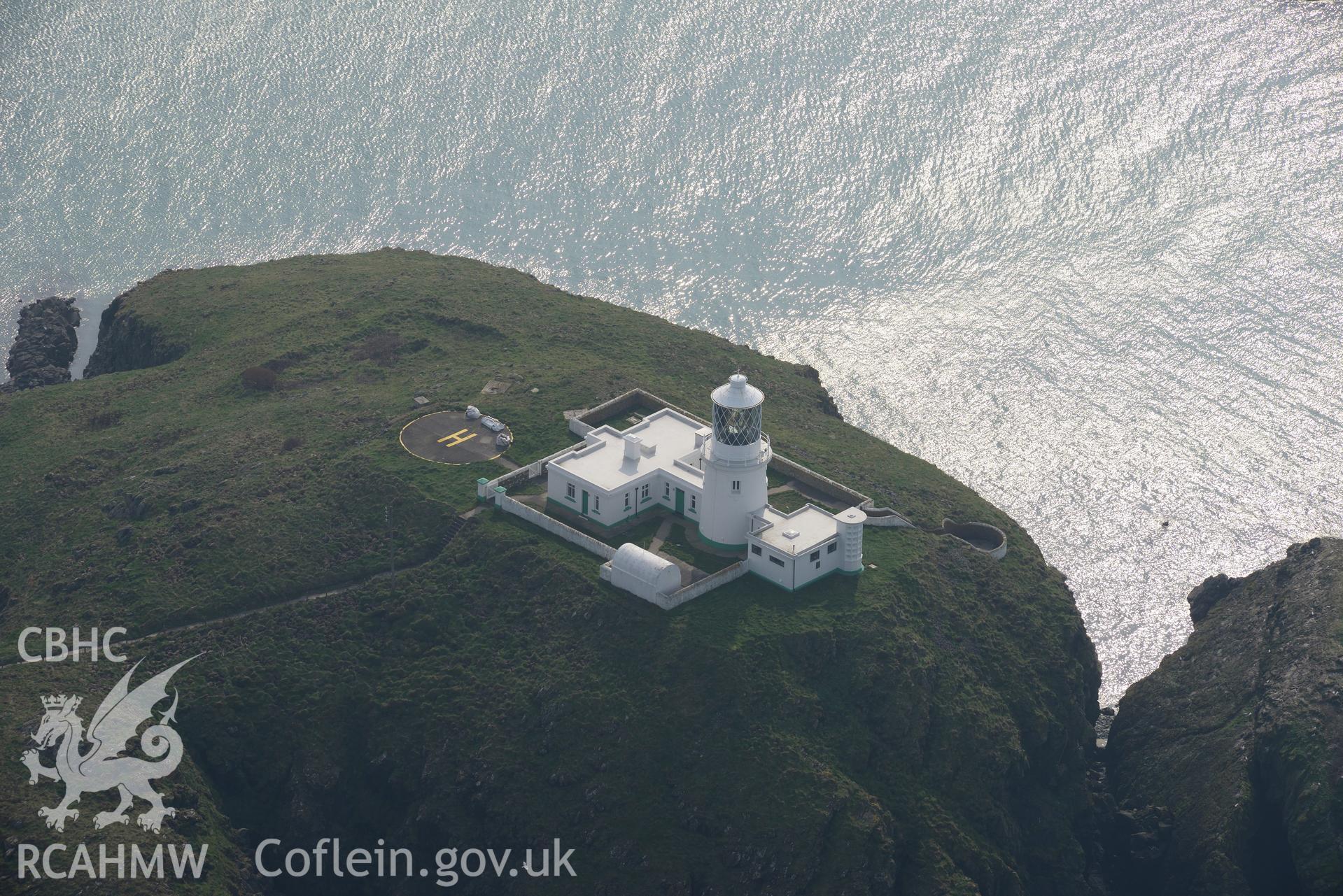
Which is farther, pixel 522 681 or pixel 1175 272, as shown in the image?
pixel 1175 272

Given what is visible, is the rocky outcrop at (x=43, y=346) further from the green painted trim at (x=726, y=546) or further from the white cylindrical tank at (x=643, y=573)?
the green painted trim at (x=726, y=546)

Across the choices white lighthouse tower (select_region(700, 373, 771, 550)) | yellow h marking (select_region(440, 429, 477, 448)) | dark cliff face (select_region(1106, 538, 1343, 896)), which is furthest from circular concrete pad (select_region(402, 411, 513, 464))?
dark cliff face (select_region(1106, 538, 1343, 896))

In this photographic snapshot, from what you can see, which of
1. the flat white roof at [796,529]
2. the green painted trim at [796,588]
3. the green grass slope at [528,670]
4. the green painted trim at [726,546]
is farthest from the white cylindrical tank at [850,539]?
the green painted trim at [726,546]

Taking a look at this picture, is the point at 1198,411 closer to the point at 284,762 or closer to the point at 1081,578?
the point at 1081,578

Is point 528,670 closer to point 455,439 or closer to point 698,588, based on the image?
point 698,588

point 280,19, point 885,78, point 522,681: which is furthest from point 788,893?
point 280,19

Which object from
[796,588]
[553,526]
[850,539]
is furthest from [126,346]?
[850,539]
